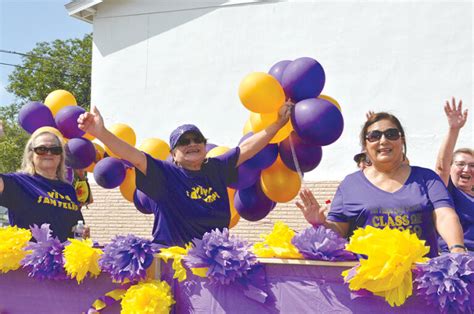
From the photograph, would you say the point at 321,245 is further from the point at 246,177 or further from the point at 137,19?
the point at 137,19

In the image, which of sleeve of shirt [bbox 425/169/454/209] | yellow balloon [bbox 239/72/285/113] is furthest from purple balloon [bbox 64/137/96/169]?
sleeve of shirt [bbox 425/169/454/209]

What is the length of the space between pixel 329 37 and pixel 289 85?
6.68 meters

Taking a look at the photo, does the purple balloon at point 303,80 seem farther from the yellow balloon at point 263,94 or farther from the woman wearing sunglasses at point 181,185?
the woman wearing sunglasses at point 181,185

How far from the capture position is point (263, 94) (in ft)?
14.0

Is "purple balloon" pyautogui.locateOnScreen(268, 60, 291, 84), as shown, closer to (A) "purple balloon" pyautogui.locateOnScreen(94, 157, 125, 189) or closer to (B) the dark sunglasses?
(B) the dark sunglasses

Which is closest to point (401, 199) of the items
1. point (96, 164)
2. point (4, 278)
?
point (4, 278)

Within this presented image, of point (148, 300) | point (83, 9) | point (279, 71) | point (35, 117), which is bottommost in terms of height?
point (148, 300)

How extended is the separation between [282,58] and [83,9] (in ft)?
14.6

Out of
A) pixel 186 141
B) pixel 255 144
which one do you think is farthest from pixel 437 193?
pixel 186 141

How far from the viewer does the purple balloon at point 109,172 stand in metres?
5.66

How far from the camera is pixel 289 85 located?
445 cm

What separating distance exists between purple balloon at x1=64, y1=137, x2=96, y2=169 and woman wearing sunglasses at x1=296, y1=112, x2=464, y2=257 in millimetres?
3100

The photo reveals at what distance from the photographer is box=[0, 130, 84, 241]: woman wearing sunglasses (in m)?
3.93

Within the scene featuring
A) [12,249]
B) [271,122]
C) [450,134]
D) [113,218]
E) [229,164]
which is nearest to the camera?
[12,249]
